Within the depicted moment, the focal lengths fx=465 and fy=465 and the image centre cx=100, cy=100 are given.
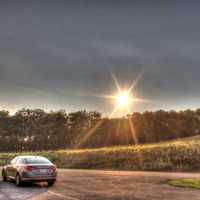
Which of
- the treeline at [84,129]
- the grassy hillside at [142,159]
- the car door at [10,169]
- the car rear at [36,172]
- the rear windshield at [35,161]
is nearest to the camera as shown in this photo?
the car rear at [36,172]

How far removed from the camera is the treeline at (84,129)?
348 feet

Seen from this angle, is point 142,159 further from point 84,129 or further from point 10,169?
point 84,129

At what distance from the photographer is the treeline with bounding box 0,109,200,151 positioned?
10612 cm

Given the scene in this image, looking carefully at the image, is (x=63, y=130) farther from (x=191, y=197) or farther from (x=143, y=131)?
(x=191, y=197)

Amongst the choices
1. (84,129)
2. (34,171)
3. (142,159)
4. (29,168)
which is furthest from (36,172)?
(84,129)

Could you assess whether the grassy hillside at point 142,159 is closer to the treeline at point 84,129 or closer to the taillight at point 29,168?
the taillight at point 29,168

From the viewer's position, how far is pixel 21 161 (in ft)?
81.1

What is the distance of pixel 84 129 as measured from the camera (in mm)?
129625

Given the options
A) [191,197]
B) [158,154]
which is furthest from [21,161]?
[158,154]

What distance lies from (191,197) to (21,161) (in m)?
9.94

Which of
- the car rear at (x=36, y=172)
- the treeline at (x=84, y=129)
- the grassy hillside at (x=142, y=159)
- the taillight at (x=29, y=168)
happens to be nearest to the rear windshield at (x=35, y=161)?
the car rear at (x=36, y=172)

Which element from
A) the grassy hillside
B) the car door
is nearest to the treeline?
the grassy hillside

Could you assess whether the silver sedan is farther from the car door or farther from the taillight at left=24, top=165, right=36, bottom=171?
the car door

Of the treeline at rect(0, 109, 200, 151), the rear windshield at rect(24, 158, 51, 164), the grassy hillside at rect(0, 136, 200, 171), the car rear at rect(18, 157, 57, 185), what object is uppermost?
the treeline at rect(0, 109, 200, 151)
